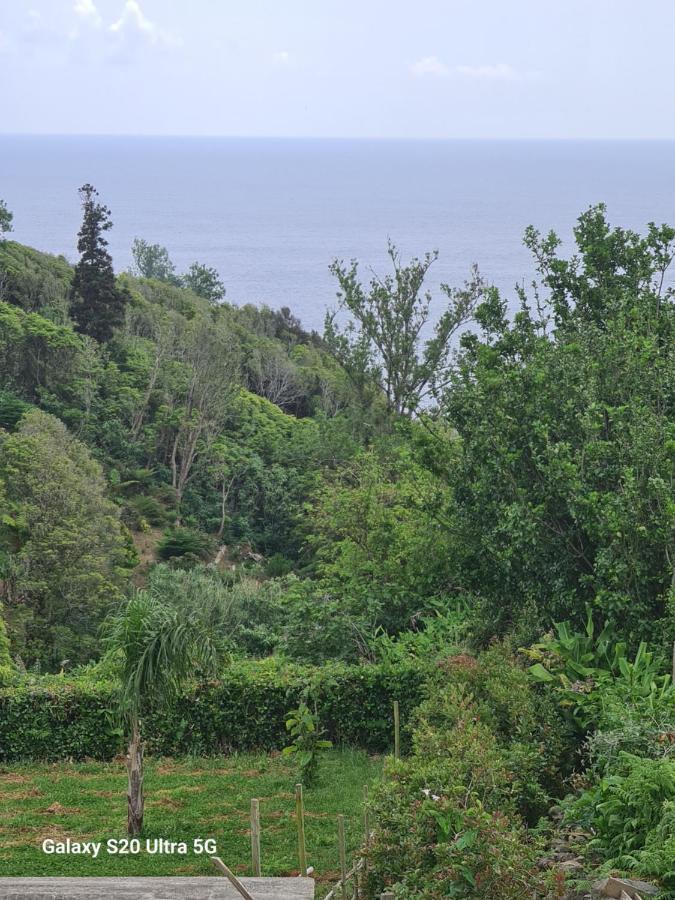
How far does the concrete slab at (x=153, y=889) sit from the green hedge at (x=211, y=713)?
6.03 metres

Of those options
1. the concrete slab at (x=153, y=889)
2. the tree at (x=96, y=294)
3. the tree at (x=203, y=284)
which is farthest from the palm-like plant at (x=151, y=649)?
the tree at (x=203, y=284)

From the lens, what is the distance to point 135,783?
35.6 feet

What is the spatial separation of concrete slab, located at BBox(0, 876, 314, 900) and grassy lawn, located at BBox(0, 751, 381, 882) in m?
1.36

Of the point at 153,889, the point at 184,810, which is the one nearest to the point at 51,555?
the point at 184,810

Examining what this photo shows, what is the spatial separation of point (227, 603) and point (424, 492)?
532 cm

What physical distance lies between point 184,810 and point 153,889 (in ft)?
12.0

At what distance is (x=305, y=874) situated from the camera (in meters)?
9.76

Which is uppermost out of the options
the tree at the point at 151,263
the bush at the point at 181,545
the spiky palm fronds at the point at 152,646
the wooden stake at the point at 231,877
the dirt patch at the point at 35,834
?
the tree at the point at 151,263

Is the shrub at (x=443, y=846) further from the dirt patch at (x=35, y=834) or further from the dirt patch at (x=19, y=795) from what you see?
the dirt patch at (x=19, y=795)

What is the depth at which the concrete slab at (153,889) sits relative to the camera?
841 centimetres

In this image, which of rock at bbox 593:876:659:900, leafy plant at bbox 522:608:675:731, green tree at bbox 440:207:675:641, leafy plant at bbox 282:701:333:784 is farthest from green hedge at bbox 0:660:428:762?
rock at bbox 593:876:659:900

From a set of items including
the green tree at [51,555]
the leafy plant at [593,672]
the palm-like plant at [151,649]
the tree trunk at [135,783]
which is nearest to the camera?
the palm-like plant at [151,649]

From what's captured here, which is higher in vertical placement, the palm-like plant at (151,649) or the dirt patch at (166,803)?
the palm-like plant at (151,649)

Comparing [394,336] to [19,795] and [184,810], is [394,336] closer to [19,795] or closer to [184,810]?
[19,795]
